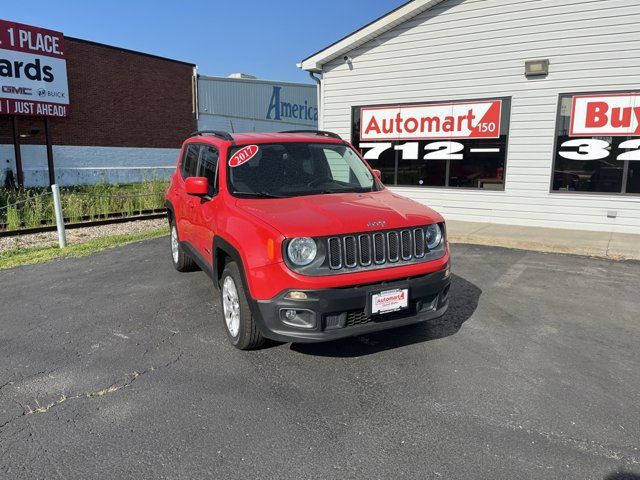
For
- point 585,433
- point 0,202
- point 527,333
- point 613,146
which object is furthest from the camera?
point 0,202

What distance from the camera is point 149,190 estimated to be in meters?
14.4

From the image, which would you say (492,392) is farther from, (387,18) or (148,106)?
(148,106)

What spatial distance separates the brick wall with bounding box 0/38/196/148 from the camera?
24.0 m

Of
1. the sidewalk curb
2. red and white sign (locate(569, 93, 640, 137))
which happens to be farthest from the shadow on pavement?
red and white sign (locate(569, 93, 640, 137))

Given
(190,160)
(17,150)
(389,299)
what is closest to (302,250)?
(389,299)

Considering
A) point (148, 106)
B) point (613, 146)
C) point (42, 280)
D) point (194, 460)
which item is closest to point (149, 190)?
point (42, 280)

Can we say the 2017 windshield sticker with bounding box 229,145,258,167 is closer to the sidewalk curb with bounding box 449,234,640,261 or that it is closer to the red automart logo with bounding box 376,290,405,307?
the red automart logo with bounding box 376,290,405,307

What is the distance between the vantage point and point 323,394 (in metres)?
3.52

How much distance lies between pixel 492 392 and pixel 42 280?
19.3 feet

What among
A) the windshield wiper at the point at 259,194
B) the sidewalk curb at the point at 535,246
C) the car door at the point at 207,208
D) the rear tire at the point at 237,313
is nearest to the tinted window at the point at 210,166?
the car door at the point at 207,208

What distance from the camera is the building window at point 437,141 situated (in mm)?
10156

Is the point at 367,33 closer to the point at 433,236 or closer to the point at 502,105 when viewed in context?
the point at 502,105

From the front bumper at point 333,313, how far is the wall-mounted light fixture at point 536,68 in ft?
24.3

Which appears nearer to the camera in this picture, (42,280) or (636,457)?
(636,457)
